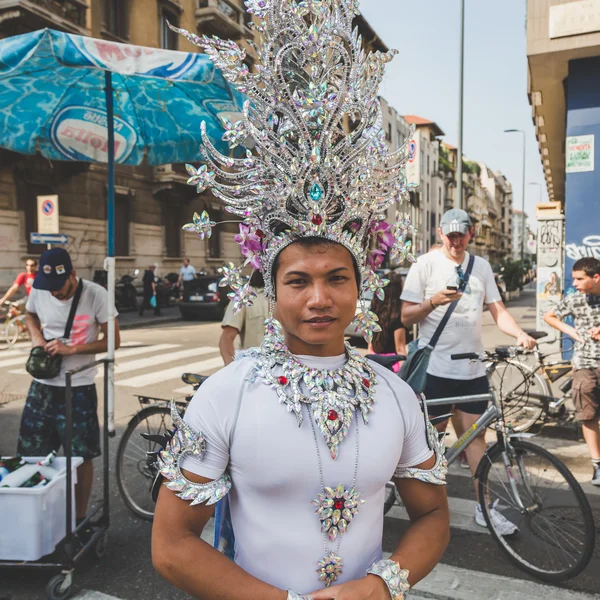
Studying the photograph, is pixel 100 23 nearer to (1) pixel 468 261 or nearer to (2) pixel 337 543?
(1) pixel 468 261

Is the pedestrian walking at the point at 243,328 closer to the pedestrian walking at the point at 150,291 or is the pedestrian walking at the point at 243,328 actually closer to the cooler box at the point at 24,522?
the cooler box at the point at 24,522

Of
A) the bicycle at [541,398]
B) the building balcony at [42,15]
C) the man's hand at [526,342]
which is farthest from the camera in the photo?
the building balcony at [42,15]

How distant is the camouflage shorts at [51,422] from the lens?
145 inches

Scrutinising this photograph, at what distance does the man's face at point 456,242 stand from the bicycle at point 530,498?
835 millimetres

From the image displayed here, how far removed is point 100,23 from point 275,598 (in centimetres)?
2296

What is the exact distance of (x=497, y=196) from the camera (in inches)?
4407

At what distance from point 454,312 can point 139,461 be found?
2678 millimetres

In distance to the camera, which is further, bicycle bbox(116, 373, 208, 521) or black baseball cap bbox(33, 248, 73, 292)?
bicycle bbox(116, 373, 208, 521)

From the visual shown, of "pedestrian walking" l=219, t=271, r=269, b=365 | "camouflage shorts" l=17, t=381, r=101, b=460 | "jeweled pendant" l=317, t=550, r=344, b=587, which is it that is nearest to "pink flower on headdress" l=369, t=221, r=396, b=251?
"jeweled pendant" l=317, t=550, r=344, b=587

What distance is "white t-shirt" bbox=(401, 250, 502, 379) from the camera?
4.09m

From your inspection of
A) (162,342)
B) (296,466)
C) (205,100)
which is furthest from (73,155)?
(162,342)

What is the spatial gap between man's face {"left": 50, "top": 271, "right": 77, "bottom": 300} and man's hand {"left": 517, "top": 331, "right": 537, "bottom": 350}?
3.01 metres

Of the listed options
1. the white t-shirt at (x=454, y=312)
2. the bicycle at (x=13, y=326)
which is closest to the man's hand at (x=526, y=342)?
the white t-shirt at (x=454, y=312)

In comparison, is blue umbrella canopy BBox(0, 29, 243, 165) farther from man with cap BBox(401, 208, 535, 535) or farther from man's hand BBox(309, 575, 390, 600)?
man's hand BBox(309, 575, 390, 600)
